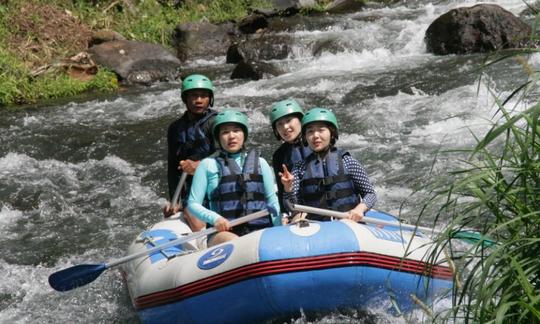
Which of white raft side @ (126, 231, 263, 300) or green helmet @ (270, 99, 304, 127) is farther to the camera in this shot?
green helmet @ (270, 99, 304, 127)

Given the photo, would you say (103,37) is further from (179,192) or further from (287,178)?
(287,178)

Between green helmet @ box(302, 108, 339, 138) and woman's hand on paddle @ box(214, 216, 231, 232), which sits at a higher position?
green helmet @ box(302, 108, 339, 138)

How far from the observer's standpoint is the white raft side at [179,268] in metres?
3.69

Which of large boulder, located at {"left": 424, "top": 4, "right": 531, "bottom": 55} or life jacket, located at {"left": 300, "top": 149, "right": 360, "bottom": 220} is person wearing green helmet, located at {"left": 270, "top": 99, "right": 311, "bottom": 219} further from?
large boulder, located at {"left": 424, "top": 4, "right": 531, "bottom": 55}

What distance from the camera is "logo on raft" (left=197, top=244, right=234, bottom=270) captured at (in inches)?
149

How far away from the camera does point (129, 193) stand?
290 inches

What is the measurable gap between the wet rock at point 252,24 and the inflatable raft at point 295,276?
40.6 ft

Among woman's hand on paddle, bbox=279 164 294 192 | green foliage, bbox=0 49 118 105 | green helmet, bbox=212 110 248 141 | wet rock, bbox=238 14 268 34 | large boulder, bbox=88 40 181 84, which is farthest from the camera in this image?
wet rock, bbox=238 14 268 34

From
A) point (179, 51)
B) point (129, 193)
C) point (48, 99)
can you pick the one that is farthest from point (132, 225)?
point (179, 51)

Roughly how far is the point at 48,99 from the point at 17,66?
0.88m

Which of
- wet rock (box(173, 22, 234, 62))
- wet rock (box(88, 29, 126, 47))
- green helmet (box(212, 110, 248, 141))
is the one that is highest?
wet rock (box(88, 29, 126, 47))

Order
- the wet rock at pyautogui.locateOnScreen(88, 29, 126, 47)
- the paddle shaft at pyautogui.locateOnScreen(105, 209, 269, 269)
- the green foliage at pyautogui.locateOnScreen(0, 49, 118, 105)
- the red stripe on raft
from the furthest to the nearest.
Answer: the wet rock at pyautogui.locateOnScreen(88, 29, 126, 47)
the green foliage at pyautogui.locateOnScreen(0, 49, 118, 105)
the paddle shaft at pyautogui.locateOnScreen(105, 209, 269, 269)
the red stripe on raft

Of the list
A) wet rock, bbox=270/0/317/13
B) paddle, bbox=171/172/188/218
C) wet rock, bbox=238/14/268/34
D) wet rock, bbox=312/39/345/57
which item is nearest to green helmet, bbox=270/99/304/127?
paddle, bbox=171/172/188/218

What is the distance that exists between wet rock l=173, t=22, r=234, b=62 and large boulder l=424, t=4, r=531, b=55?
452 cm
